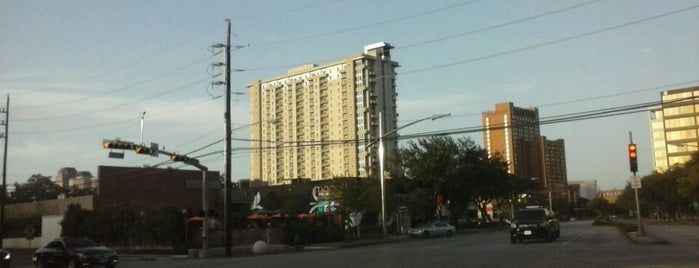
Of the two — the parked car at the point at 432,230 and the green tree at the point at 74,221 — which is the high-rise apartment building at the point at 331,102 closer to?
the parked car at the point at 432,230

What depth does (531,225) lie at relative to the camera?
35.8 m

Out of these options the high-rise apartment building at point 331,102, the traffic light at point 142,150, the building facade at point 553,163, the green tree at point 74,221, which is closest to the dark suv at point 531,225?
the high-rise apartment building at point 331,102

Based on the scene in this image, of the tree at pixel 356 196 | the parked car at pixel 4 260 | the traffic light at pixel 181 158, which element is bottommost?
the parked car at pixel 4 260

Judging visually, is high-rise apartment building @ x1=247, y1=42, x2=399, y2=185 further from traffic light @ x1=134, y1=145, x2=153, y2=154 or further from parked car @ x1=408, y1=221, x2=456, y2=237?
traffic light @ x1=134, y1=145, x2=153, y2=154

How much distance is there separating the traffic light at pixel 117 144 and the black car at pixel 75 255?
546 cm

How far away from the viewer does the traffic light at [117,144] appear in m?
33.3

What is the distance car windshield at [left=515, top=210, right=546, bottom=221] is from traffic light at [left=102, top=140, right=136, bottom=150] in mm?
20524

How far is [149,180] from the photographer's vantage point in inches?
2662

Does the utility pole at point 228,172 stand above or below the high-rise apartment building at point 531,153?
below

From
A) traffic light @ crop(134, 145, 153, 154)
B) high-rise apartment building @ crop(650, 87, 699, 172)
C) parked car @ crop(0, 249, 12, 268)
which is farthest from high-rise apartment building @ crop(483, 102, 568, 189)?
parked car @ crop(0, 249, 12, 268)

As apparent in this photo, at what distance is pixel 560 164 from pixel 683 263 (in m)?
149

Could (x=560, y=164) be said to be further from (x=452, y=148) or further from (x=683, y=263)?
(x=683, y=263)

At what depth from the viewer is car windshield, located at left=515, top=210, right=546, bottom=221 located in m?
36.5

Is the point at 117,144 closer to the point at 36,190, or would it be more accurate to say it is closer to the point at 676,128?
the point at 36,190
